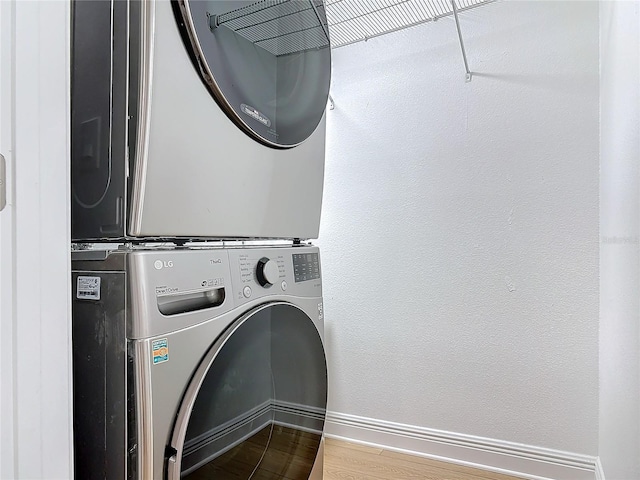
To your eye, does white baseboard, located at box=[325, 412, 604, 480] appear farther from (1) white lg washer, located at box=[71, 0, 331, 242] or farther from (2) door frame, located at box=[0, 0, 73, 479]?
(2) door frame, located at box=[0, 0, 73, 479]

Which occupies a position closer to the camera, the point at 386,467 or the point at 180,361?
the point at 180,361

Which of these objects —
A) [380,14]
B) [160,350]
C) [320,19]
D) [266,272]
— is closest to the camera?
[160,350]

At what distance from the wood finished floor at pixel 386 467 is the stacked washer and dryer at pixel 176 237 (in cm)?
77

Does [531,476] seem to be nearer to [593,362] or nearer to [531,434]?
[531,434]

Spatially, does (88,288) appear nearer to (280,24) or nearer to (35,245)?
(35,245)

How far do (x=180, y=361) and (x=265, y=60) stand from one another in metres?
0.63

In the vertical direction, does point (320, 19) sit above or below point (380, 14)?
below

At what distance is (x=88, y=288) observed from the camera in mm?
713

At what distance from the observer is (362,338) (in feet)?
6.29

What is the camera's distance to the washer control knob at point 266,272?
0.92 m

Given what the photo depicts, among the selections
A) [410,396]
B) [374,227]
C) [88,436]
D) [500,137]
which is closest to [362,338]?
[410,396]

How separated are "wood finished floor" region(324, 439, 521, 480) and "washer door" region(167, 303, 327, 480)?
1.94 feet

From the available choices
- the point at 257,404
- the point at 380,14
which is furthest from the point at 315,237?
the point at 380,14

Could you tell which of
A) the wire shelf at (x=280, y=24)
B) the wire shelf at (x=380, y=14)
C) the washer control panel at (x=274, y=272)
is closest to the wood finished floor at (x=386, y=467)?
the washer control panel at (x=274, y=272)
